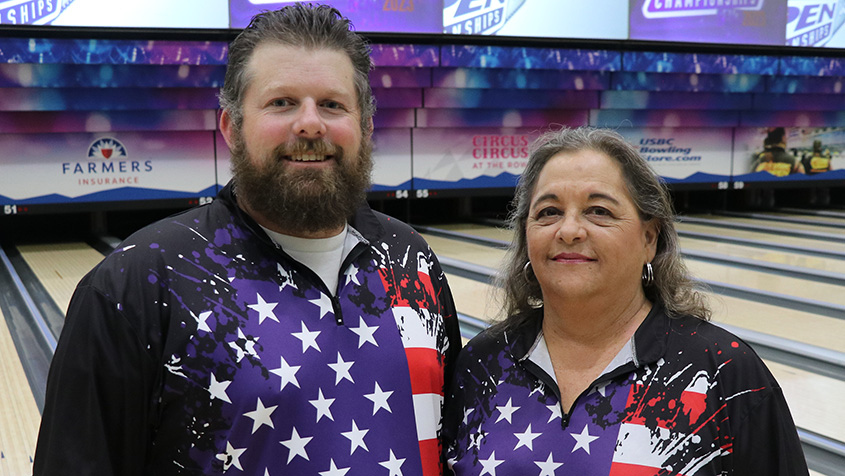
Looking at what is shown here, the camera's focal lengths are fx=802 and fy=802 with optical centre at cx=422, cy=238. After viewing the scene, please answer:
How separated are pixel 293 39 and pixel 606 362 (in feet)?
2.20

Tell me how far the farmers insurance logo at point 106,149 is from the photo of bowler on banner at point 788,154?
4.84m

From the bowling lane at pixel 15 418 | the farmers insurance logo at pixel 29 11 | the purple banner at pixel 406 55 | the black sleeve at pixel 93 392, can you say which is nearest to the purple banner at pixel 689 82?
the purple banner at pixel 406 55

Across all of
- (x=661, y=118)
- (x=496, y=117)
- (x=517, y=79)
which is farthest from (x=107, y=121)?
(x=661, y=118)

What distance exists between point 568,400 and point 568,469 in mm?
107

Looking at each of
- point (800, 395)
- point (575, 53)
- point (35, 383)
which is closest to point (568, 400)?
point (800, 395)

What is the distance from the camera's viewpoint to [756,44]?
6.57 metres

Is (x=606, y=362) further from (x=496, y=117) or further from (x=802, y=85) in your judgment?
(x=802, y=85)

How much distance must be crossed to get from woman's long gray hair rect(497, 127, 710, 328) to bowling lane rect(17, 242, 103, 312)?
8.06ft

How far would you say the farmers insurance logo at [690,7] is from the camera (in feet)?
20.1

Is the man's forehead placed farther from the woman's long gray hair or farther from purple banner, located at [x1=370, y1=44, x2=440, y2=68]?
purple banner, located at [x1=370, y1=44, x2=440, y2=68]

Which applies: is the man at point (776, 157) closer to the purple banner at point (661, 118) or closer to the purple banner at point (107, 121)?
the purple banner at point (661, 118)

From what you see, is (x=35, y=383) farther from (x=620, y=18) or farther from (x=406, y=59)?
(x=620, y=18)

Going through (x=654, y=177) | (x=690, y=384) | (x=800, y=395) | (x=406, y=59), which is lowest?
(x=800, y=395)

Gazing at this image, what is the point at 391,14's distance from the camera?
550 centimetres
